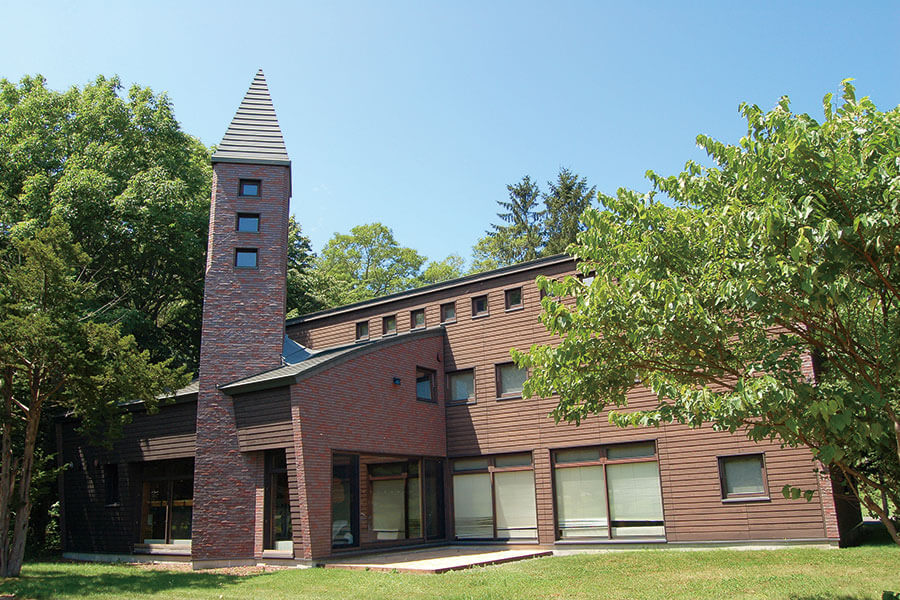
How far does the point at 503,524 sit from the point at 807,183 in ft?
46.3

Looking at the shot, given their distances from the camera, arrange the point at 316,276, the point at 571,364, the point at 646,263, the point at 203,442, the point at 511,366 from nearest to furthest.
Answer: the point at 646,263 → the point at 571,364 → the point at 203,442 → the point at 511,366 → the point at 316,276

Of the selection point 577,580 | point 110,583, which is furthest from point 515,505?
point 110,583

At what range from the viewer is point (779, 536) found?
48.0 ft

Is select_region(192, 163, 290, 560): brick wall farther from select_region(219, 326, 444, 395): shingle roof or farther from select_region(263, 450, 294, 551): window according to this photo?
select_region(219, 326, 444, 395): shingle roof

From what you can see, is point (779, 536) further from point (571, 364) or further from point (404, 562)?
point (571, 364)

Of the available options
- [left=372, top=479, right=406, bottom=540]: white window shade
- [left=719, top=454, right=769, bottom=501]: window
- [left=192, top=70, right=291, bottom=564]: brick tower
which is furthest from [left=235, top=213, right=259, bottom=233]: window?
[left=719, top=454, right=769, bottom=501]: window

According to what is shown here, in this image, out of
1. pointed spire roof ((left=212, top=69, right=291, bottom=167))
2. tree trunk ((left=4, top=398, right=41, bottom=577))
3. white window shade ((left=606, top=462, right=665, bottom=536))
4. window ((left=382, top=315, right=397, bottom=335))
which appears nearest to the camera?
tree trunk ((left=4, top=398, right=41, bottom=577))

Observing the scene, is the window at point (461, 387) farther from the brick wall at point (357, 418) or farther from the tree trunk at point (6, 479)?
the tree trunk at point (6, 479)

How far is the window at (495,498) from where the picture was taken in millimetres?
18203

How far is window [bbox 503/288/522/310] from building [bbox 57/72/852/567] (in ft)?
0.19

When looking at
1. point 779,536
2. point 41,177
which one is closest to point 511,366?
point 779,536

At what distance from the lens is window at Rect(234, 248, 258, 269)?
60.3 feet

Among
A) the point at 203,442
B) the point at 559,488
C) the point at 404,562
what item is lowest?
the point at 404,562

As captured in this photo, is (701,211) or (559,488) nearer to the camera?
(701,211)
